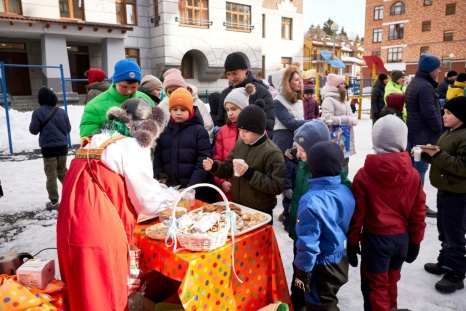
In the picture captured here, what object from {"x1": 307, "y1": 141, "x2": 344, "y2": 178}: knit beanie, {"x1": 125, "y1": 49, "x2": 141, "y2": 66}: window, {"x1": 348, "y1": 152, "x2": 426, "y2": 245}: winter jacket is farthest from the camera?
{"x1": 125, "y1": 49, "x2": 141, "y2": 66}: window

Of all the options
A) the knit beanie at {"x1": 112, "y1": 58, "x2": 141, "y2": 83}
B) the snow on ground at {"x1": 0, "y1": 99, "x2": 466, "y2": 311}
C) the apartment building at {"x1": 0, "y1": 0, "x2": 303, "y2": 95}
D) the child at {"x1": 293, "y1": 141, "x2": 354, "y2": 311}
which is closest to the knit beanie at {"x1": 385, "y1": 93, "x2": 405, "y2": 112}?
the snow on ground at {"x1": 0, "y1": 99, "x2": 466, "y2": 311}

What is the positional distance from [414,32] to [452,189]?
45.0m

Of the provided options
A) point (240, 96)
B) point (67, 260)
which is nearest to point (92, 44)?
point (240, 96)

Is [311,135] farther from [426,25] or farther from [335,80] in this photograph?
[426,25]

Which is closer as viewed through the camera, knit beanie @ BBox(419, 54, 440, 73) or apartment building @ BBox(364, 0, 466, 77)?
knit beanie @ BBox(419, 54, 440, 73)

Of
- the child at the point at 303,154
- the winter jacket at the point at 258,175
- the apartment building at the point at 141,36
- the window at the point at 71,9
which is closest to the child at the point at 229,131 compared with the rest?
the winter jacket at the point at 258,175

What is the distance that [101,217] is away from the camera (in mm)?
2029

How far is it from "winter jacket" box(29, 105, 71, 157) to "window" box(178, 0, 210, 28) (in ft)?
52.3

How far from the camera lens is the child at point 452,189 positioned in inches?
118

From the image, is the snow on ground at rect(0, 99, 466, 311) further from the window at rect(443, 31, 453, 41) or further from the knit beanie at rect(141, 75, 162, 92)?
the window at rect(443, 31, 453, 41)

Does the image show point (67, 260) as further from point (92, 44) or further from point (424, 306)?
point (92, 44)

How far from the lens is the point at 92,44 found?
63.1 ft

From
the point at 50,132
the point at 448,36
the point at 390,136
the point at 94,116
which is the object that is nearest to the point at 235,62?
the point at 94,116

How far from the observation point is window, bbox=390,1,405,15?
41469 mm
